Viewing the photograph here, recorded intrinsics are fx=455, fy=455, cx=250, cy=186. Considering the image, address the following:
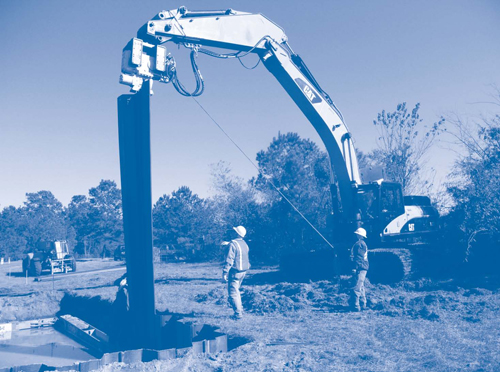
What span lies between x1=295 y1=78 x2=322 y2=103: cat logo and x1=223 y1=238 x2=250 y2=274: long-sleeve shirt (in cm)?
524

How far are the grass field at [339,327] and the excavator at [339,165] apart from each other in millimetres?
1505

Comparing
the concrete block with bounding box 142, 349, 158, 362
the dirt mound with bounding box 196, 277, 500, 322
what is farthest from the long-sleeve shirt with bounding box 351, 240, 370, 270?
the concrete block with bounding box 142, 349, 158, 362

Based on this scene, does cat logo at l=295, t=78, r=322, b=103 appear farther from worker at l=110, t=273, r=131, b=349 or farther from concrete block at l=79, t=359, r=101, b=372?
concrete block at l=79, t=359, r=101, b=372

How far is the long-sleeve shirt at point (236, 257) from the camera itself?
7.68 metres

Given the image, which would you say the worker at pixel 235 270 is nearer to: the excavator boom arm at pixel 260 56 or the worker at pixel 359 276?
the worker at pixel 359 276

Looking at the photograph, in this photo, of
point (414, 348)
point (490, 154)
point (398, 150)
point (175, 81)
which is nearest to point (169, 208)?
point (398, 150)

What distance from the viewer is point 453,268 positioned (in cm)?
1271

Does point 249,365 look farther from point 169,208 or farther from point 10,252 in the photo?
point 10,252

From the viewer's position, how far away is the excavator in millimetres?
10102

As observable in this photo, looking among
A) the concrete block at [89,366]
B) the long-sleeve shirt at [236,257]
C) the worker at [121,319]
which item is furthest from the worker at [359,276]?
the concrete block at [89,366]

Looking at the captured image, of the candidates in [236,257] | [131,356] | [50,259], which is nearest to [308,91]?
[236,257]

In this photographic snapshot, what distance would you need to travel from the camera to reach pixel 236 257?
304 inches

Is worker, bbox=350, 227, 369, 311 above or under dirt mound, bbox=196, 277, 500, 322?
above

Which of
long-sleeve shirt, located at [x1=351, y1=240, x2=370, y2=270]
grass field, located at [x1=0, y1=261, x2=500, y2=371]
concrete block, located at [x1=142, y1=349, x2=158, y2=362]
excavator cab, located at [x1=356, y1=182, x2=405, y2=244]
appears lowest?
grass field, located at [x1=0, y1=261, x2=500, y2=371]
